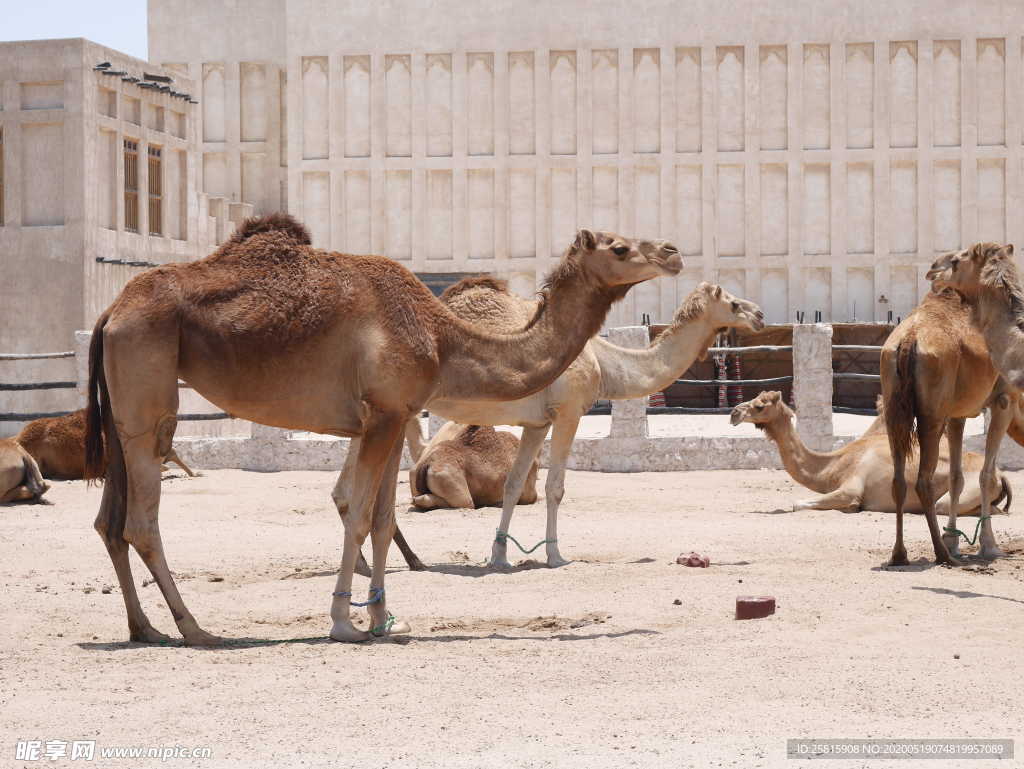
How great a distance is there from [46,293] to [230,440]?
28.8 ft

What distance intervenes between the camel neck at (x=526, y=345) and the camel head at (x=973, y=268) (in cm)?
223

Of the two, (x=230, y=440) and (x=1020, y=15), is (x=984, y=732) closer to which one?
(x=230, y=440)

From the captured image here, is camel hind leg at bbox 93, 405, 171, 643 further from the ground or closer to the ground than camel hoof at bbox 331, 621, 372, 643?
further from the ground

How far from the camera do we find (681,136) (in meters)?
39.4

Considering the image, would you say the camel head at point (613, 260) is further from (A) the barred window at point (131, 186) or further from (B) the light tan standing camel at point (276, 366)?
(A) the barred window at point (131, 186)

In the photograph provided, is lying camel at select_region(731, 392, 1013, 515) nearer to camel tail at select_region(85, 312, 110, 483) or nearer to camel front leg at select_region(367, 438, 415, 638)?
camel front leg at select_region(367, 438, 415, 638)

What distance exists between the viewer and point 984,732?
220 inches

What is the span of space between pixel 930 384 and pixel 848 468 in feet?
13.5

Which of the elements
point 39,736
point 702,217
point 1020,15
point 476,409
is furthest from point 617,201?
point 39,736

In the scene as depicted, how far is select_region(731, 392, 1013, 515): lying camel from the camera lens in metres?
13.3

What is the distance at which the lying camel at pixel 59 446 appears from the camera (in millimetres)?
18062

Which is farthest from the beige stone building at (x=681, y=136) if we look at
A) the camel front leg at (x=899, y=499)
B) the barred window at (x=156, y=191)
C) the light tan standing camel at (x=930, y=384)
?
the camel front leg at (x=899, y=499)

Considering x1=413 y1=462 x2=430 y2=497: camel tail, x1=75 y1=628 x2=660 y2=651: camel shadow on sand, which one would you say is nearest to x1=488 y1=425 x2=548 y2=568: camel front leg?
x1=413 y1=462 x2=430 y2=497: camel tail

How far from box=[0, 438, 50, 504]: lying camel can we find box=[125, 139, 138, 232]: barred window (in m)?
14.1
